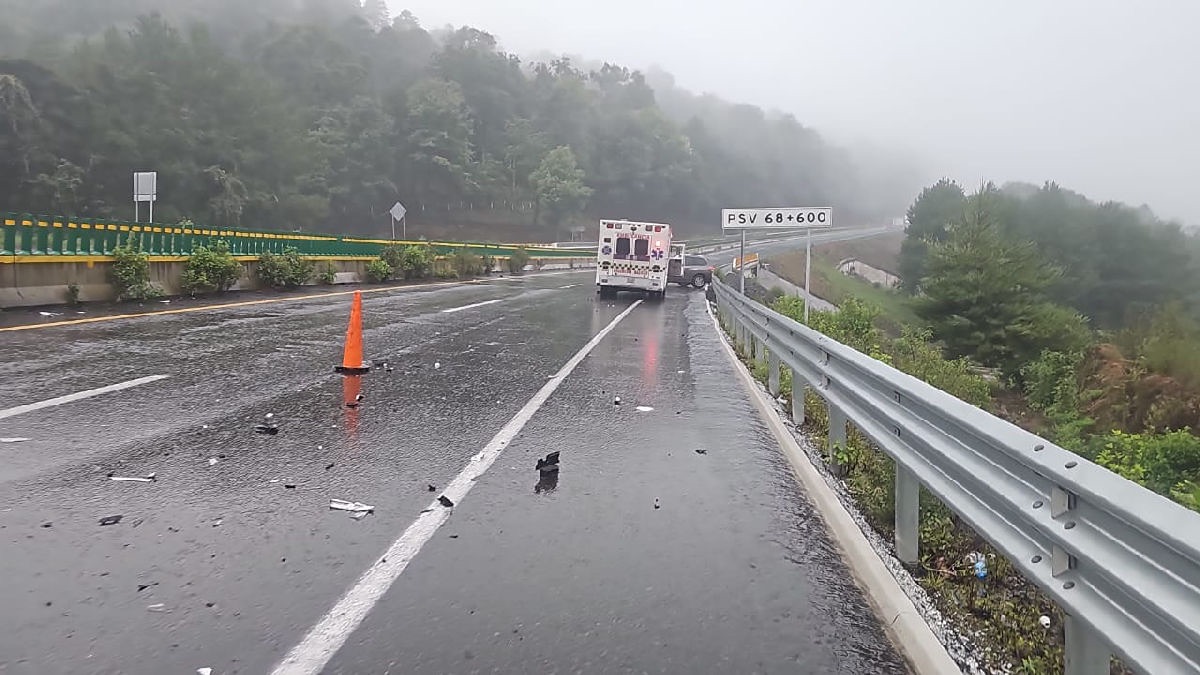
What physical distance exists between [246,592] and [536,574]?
4.37ft

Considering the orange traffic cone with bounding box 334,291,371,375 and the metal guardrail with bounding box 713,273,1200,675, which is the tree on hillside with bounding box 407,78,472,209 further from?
the metal guardrail with bounding box 713,273,1200,675

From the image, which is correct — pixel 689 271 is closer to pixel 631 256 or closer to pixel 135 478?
pixel 631 256

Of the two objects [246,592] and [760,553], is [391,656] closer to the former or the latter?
[246,592]

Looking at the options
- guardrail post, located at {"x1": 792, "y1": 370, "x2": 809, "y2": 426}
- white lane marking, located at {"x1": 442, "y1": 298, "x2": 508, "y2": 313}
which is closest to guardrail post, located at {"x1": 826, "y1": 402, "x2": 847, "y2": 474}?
guardrail post, located at {"x1": 792, "y1": 370, "x2": 809, "y2": 426}

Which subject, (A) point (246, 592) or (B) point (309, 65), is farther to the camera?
(B) point (309, 65)

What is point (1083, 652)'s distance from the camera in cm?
287

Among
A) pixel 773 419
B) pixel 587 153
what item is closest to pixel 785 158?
pixel 587 153

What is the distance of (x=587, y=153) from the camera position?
428ft

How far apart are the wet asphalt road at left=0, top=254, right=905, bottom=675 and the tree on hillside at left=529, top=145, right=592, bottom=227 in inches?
3946

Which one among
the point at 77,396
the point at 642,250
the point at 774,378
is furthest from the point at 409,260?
the point at 77,396

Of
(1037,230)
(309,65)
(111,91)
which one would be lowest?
(1037,230)

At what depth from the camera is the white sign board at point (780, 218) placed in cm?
1648

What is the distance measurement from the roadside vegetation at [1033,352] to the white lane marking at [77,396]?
670cm

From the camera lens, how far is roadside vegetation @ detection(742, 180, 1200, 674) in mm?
4348
